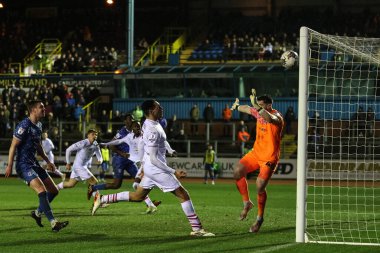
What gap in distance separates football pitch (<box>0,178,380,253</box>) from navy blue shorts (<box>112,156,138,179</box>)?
2.65 feet

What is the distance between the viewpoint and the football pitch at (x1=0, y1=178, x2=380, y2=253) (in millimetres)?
12102

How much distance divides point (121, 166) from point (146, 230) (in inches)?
215

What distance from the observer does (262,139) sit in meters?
14.8

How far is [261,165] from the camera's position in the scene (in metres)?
14.8

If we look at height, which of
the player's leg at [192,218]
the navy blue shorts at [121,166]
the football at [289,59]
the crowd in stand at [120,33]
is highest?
the crowd in stand at [120,33]

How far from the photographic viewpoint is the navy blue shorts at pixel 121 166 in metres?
19.6

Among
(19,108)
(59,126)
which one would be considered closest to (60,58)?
(19,108)

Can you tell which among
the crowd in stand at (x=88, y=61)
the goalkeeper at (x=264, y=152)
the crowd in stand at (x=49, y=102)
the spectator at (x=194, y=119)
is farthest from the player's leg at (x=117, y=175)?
the crowd in stand at (x=88, y=61)

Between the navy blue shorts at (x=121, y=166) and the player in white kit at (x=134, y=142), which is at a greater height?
the player in white kit at (x=134, y=142)

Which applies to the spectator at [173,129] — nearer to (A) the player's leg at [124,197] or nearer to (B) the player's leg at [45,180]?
(A) the player's leg at [124,197]

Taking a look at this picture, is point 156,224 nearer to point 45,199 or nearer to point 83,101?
point 45,199

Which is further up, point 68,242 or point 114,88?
point 114,88

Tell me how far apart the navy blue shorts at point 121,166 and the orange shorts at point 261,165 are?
514cm

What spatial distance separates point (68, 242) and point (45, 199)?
1501 mm
